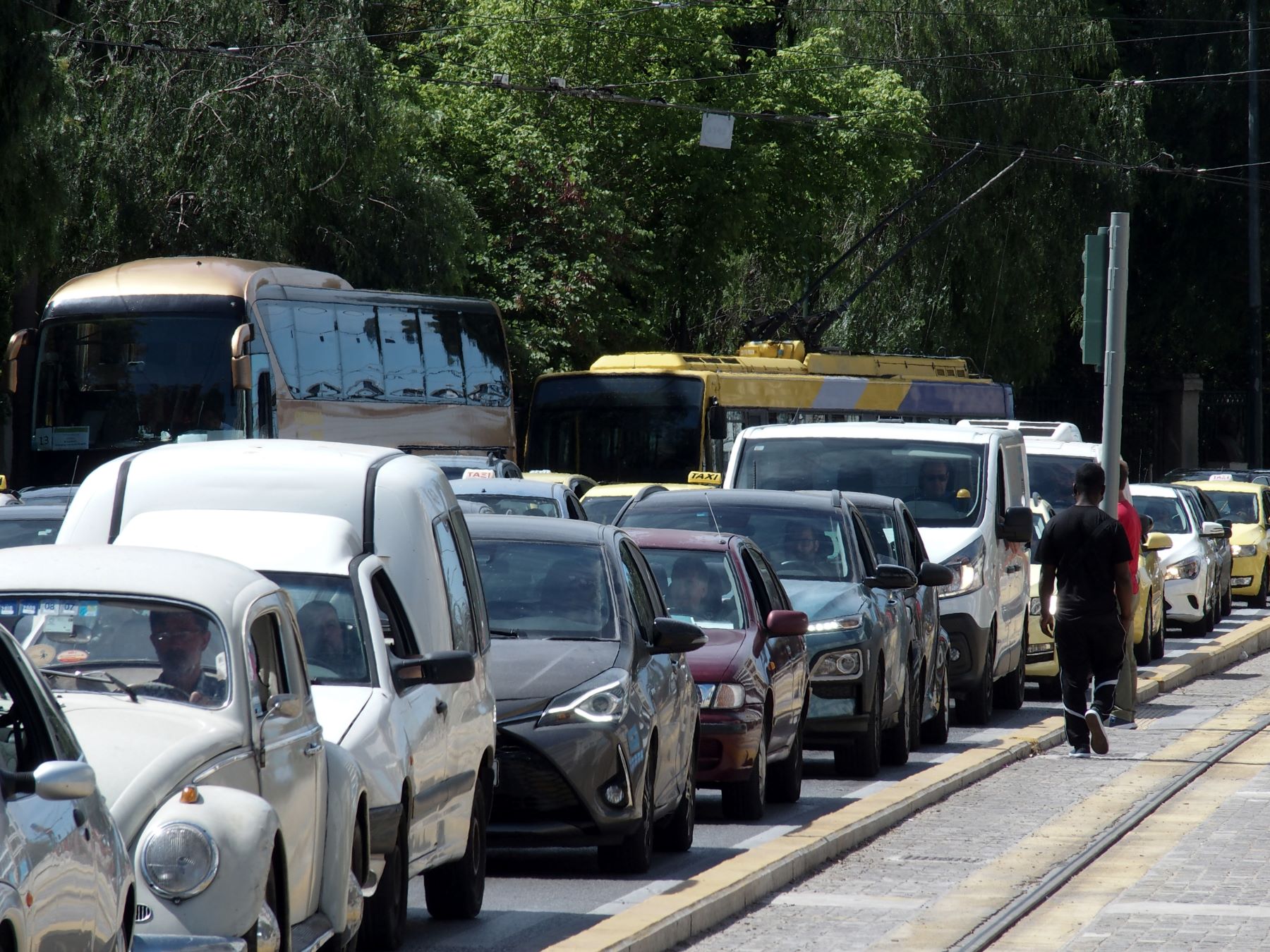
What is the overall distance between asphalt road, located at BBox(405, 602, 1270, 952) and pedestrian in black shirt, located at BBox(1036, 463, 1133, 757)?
48.6 inches

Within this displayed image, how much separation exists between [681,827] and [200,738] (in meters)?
4.68

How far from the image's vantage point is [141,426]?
25.5m

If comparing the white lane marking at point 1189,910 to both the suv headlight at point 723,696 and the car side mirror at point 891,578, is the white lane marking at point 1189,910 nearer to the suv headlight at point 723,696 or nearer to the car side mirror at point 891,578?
the suv headlight at point 723,696

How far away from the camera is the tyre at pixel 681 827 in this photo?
10.0m

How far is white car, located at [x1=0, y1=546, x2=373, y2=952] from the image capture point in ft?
17.4

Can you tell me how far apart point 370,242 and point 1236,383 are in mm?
30314

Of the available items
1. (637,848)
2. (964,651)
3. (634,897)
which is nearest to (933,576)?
(964,651)

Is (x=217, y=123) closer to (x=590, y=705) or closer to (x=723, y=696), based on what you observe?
(x=723, y=696)

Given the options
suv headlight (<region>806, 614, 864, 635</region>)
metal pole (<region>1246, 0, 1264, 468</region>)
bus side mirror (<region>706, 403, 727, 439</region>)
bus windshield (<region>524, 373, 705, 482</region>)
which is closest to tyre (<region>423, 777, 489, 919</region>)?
suv headlight (<region>806, 614, 864, 635</region>)

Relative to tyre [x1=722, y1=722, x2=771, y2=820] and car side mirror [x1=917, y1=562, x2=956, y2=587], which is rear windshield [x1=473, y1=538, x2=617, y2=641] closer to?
tyre [x1=722, y1=722, x2=771, y2=820]

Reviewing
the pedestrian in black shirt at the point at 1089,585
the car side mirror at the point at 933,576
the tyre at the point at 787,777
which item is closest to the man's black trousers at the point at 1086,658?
the pedestrian in black shirt at the point at 1089,585

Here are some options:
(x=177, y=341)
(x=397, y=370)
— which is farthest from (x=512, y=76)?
(x=177, y=341)

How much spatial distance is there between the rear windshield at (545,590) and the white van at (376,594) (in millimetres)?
→ 1333

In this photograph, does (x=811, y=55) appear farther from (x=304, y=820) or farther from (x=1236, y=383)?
(x=304, y=820)
